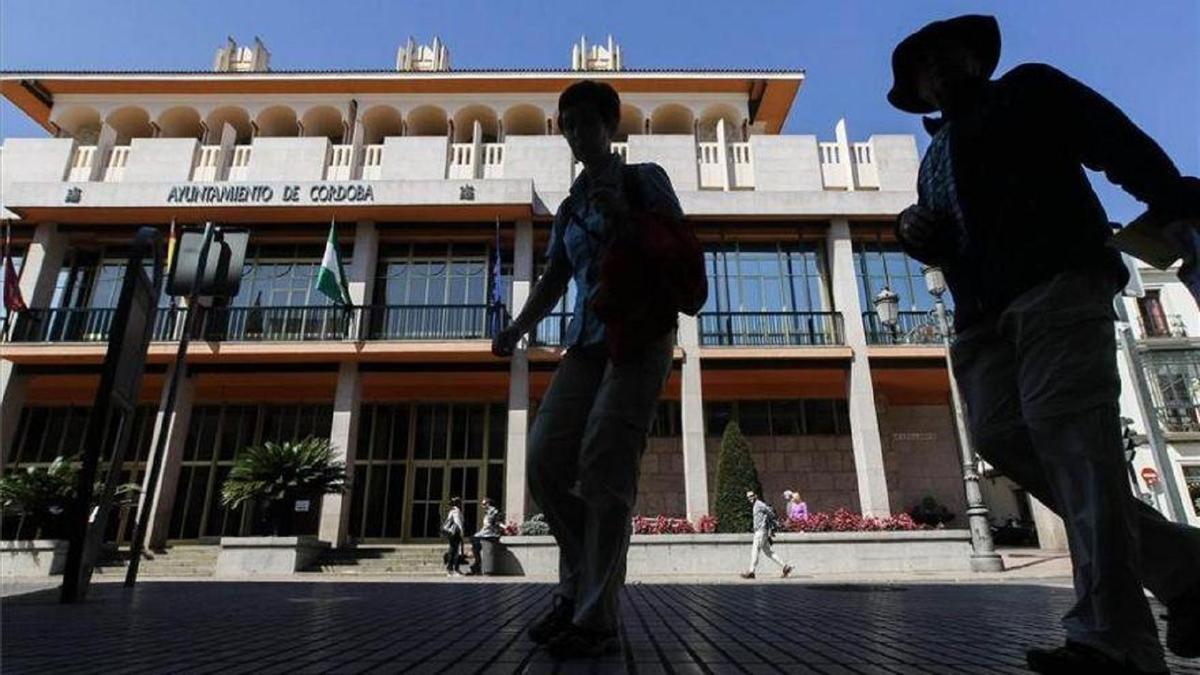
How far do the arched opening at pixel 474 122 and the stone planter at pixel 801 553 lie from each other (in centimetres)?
1513

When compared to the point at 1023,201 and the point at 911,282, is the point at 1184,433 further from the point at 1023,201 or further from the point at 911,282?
the point at 1023,201

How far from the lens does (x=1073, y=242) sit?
1.86 metres

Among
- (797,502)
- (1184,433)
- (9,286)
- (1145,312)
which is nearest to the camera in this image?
(797,502)

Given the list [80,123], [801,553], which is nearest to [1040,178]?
[801,553]

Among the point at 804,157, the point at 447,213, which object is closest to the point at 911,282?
the point at 804,157

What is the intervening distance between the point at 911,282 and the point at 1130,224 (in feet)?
61.1

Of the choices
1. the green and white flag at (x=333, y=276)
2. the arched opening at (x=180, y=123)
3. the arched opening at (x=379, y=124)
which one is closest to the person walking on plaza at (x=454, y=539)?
the green and white flag at (x=333, y=276)

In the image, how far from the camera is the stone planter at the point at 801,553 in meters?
13.5

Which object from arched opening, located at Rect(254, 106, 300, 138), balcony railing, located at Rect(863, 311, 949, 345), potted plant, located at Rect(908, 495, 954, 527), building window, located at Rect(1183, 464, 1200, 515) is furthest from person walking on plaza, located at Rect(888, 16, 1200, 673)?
building window, located at Rect(1183, 464, 1200, 515)

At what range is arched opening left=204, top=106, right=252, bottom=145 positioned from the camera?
73.7ft

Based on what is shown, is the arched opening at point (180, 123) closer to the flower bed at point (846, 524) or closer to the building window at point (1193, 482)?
the flower bed at point (846, 524)

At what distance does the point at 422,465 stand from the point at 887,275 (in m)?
14.2

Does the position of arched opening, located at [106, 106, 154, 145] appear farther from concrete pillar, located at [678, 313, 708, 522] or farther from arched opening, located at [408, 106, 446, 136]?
concrete pillar, located at [678, 313, 708, 522]

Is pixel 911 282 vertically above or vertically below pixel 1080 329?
above
